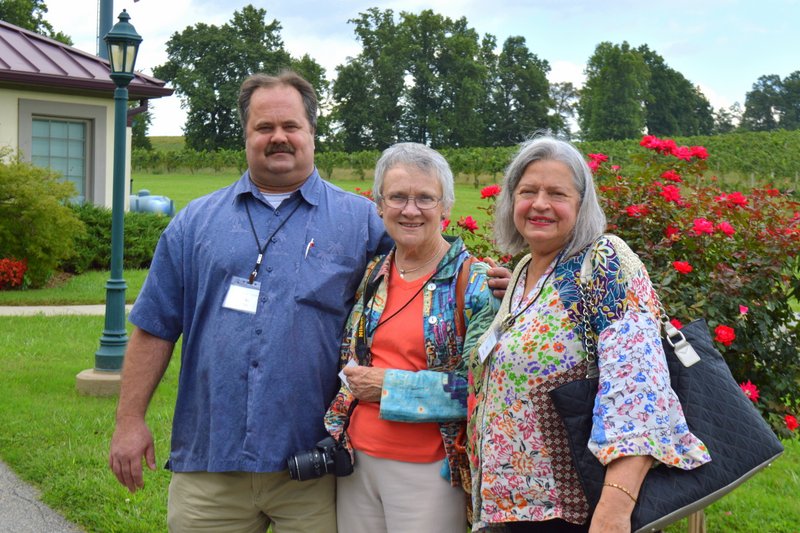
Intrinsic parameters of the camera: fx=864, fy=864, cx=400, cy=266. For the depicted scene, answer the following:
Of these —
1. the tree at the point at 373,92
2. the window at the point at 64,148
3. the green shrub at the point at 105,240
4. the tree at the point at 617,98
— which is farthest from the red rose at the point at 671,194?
the tree at the point at 617,98

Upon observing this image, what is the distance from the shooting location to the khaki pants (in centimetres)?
301

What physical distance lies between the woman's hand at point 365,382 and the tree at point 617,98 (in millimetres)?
89533

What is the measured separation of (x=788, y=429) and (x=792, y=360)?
35 cm

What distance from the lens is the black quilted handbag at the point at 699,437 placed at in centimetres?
218

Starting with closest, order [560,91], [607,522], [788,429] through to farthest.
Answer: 1. [607,522]
2. [788,429]
3. [560,91]

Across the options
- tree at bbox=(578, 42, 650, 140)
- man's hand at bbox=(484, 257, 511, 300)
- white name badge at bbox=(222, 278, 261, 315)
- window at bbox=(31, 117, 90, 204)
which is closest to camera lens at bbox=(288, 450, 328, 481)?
white name badge at bbox=(222, 278, 261, 315)

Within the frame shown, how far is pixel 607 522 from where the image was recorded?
2.16 meters

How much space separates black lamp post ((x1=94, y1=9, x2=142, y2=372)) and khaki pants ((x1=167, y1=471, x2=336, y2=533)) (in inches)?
201

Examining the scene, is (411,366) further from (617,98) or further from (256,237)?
(617,98)

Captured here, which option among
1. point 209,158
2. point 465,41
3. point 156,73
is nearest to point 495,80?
point 465,41

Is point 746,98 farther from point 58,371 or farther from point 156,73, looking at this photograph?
point 58,371

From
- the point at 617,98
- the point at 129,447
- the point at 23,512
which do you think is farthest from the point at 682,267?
the point at 617,98

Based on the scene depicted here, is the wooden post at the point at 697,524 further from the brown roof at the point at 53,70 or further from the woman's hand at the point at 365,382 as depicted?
the brown roof at the point at 53,70

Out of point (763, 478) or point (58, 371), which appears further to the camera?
point (58, 371)
